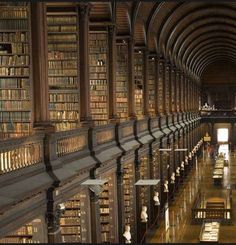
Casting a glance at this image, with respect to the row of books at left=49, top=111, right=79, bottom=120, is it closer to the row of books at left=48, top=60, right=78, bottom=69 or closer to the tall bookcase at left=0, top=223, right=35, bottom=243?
the row of books at left=48, top=60, right=78, bottom=69

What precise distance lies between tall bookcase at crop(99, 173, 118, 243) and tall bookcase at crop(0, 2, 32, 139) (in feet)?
11.8

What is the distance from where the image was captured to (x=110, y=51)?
13.1 metres

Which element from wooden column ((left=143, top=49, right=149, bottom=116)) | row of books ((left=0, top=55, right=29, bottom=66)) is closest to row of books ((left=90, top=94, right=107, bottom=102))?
row of books ((left=0, top=55, right=29, bottom=66))

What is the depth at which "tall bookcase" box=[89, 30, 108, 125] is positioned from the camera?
43.5 feet

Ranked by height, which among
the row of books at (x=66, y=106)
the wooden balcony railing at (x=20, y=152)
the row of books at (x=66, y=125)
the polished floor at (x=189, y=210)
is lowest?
the polished floor at (x=189, y=210)

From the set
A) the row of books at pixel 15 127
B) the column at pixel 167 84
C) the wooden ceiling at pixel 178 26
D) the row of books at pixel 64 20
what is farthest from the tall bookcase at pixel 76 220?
the column at pixel 167 84

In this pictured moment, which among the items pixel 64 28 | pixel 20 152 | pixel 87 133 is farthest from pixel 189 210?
pixel 20 152

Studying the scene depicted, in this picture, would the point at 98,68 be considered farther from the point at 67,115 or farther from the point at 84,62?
the point at 84,62

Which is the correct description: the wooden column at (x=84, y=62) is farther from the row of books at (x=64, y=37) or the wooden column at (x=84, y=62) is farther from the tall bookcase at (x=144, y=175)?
the tall bookcase at (x=144, y=175)

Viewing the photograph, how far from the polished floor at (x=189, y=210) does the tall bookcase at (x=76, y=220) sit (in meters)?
5.89

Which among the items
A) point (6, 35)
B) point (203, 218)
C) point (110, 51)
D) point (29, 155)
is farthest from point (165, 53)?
point (29, 155)

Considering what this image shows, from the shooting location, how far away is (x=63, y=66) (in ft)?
37.0

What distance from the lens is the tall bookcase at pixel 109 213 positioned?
41.8 feet

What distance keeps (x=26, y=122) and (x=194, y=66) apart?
1501 inches
